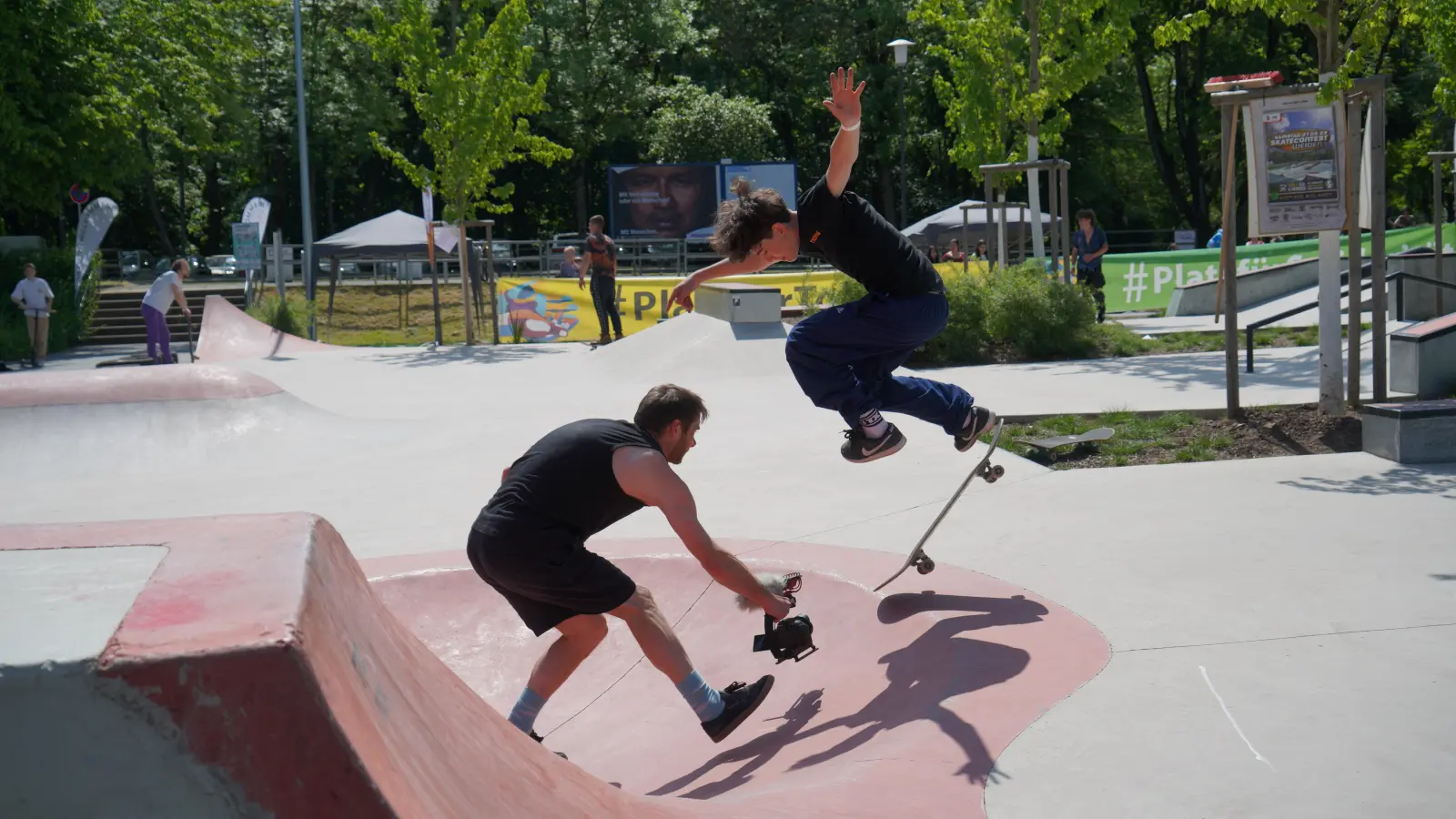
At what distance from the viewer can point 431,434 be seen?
32.4 ft

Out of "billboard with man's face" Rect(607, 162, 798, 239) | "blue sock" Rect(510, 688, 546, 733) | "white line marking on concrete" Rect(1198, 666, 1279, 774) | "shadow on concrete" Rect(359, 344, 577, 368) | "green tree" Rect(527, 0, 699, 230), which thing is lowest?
"blue sock" Rect(510, 688, 546, 733)

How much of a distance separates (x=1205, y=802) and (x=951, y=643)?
1.40 m

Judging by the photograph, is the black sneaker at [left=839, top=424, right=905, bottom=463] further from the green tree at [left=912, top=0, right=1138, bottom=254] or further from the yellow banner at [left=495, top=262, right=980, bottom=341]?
the yellow banner at [left=495, top=262, right=980, bottom=341]

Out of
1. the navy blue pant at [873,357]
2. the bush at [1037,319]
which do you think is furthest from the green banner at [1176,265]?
the navy blue pant at [873,357]

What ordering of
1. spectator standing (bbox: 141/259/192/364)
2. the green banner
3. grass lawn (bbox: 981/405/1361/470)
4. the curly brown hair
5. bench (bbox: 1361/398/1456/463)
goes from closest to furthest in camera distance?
the curly brown hair, bench (bbox: 1361/398/1456/463), grass lawn (bbox: 981/405/1361/470), spectator standing (bbox: 141/259/192/364), the green banner

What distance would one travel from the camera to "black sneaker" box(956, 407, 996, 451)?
5172 millimetres

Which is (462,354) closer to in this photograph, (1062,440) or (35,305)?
(35,305)

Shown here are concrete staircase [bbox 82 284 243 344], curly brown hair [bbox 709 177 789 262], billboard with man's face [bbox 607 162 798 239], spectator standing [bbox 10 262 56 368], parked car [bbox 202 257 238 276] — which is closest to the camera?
curly brown hair [bbox 709 177 789 262]

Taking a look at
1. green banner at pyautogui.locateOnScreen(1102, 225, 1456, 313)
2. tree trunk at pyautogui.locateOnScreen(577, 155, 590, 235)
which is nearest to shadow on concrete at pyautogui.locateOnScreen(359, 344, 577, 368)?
green banner at pyautogui.locateOnScreen(1102, 225, 1456, 313)

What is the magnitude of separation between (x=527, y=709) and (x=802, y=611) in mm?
1433

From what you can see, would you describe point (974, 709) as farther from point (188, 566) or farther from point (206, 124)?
point (206, 124)

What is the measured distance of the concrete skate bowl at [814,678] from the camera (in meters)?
3.31

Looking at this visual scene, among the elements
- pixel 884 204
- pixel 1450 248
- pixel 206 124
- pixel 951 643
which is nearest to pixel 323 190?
pixel 206 124

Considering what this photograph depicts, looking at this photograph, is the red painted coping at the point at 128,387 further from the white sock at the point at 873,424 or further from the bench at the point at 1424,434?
the bench at the point at 1424,434
